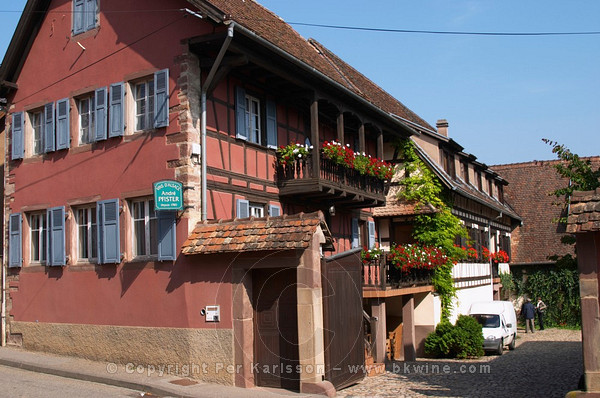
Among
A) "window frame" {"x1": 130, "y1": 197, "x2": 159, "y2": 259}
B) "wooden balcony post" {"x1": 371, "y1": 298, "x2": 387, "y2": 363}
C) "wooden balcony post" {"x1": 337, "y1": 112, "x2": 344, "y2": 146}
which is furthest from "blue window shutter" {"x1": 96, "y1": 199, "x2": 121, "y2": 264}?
"wooden balcony post" {"x1": 371, "y1": 298, "x2": 387, "y2": 363}

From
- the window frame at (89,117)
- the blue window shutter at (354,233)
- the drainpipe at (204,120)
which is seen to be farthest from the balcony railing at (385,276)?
the window frame at (89,117)

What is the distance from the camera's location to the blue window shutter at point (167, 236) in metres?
12.9

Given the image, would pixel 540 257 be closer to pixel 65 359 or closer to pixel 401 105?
pixel 401 105

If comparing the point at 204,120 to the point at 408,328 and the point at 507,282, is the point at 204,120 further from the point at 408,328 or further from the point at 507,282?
the point at 507,282

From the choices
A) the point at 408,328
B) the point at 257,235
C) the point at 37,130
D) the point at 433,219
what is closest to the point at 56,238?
the point at 37,130

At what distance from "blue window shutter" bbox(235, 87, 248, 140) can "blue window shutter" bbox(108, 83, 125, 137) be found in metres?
2.41

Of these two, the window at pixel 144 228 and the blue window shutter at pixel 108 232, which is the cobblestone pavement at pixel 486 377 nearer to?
the window at pixel 144 228

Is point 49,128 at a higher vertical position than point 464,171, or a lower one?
lower

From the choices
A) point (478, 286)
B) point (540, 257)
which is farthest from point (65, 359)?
point (540, 257)

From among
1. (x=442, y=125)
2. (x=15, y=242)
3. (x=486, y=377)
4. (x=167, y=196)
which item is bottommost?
(x=486, y=377)

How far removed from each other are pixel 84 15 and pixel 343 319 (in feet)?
29.7

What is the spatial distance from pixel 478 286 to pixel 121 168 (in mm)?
17482

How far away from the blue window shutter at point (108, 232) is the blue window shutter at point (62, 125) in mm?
2012

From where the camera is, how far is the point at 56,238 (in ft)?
49.8
